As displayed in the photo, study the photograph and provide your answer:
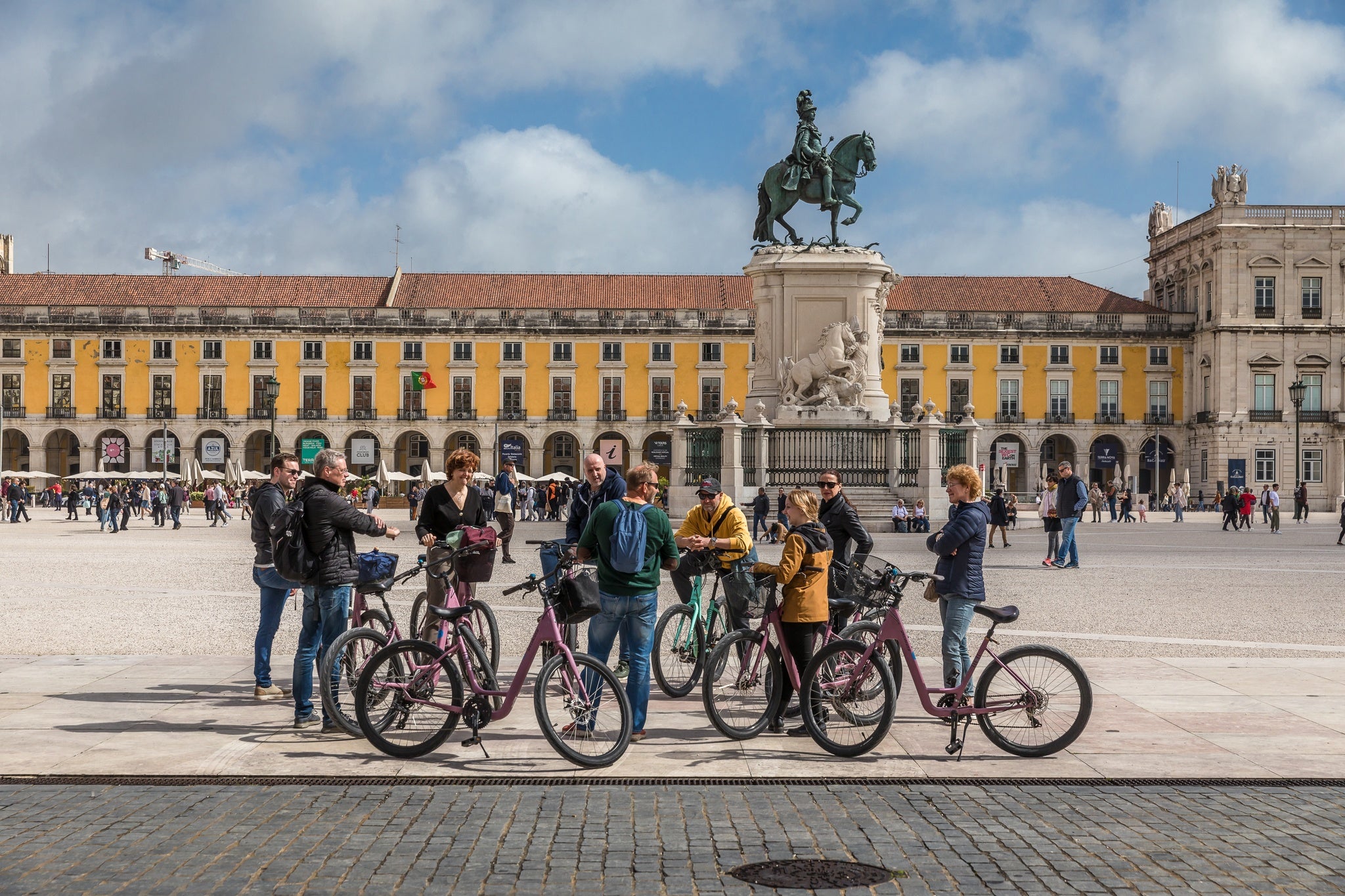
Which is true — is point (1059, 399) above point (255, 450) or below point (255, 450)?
above

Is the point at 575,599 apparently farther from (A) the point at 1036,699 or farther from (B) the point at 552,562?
(B) the point at 552,562

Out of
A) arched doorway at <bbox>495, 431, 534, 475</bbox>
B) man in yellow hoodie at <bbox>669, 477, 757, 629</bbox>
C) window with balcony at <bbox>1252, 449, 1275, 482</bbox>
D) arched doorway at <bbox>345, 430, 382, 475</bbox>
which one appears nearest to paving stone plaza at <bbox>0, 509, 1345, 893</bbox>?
man in yellow hoodie at <bbox>669, 477, 757, 629</bbox>

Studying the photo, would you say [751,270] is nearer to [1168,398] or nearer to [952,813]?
[952,813]

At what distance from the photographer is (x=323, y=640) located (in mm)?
7547

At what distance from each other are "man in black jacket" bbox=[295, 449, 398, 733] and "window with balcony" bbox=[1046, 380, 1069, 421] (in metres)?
62.2

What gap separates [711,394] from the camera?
6725cm

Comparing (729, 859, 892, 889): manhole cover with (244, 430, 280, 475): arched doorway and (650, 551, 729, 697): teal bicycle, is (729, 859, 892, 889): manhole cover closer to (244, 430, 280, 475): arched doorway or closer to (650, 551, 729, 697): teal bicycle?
(650, 551, 729, 697): teal bicycle

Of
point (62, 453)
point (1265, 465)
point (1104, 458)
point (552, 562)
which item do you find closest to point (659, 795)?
point (552, 562)

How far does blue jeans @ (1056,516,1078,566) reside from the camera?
60.3 feet

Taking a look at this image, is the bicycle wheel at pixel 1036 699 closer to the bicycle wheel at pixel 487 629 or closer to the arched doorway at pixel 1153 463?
the bicycle wheel at pixel 487 629

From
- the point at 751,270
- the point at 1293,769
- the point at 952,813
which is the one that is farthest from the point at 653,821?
the point at 751,270

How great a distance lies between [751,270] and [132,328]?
4477 cm

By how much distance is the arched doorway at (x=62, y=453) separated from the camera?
66.6m

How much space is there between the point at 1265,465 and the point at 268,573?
61.1 metres
